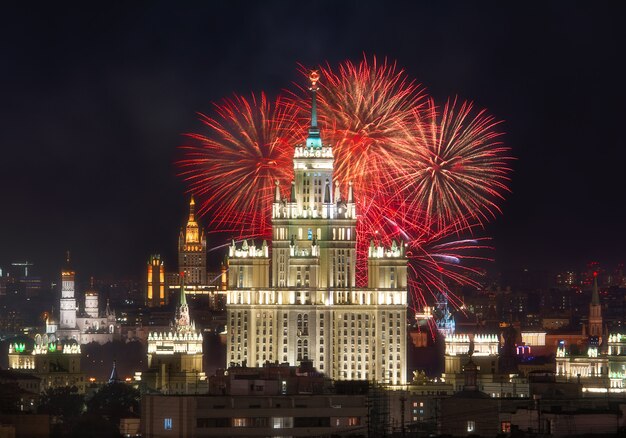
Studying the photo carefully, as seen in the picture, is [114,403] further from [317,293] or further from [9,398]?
[317,293]

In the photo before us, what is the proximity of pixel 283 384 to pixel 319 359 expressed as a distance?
4605 cm

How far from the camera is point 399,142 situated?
16262 centimetres

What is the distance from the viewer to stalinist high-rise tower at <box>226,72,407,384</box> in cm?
18550

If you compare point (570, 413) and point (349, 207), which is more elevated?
point (349, 207)

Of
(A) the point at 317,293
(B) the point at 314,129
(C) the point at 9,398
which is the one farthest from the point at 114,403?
(B) the point at 314,129

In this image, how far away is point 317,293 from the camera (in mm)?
186625

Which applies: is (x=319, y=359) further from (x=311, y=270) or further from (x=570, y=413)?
(x=570, y=413)

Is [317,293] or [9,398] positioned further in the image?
[317,293]

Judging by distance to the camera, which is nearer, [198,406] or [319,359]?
[198,406]

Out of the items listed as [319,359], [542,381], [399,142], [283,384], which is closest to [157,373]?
[319,359]

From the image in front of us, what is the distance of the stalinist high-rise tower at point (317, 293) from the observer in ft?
609

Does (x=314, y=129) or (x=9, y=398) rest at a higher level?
(x=314, y=129)

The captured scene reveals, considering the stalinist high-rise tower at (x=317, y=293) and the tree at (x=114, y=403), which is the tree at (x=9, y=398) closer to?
the tree at (x=114, y=403)

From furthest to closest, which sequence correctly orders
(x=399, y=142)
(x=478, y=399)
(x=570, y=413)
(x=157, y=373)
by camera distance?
(x=157, y=373), (x=399, y=142), (x=478, y=399), (x=570, y=413)
